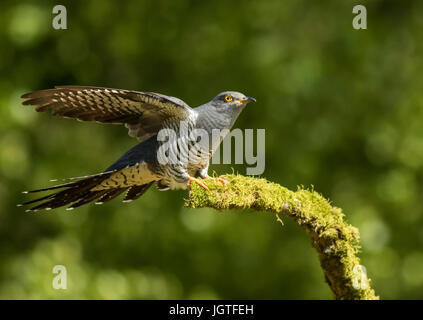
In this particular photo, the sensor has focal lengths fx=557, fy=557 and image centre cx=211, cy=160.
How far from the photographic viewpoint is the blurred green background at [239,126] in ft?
25.9

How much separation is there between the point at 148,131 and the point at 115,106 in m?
0.40

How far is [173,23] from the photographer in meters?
8.68

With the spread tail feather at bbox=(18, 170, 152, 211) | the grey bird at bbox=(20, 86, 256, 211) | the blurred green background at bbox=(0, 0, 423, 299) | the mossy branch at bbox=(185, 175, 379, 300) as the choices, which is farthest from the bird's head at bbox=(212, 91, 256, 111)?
the blurred green background at bbox=(0, 0, 423, 299)

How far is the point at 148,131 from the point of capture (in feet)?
13.8

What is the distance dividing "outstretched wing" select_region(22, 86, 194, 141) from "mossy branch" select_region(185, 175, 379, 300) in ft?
2.15

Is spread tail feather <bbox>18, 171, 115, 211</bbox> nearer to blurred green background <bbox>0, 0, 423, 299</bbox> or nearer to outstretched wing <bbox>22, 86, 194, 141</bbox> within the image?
outstretched wing <bbox>22, 86, 194, 141</bbox>

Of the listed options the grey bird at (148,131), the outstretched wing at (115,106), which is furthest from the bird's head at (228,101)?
the outstretched wing at (115,106)

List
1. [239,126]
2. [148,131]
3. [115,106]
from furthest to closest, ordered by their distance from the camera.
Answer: [239,126] → [148,131] → [115,106]

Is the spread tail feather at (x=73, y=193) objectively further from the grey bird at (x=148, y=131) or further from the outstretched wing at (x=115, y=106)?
the outstretched wing at (x=115, y=106)

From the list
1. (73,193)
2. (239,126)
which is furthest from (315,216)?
(239,126)

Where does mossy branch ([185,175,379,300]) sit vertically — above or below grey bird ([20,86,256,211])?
below

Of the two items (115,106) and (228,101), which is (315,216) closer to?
(228,101)

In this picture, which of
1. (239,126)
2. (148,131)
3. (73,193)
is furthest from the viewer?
(239,126)

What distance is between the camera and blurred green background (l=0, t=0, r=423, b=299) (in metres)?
7.90
